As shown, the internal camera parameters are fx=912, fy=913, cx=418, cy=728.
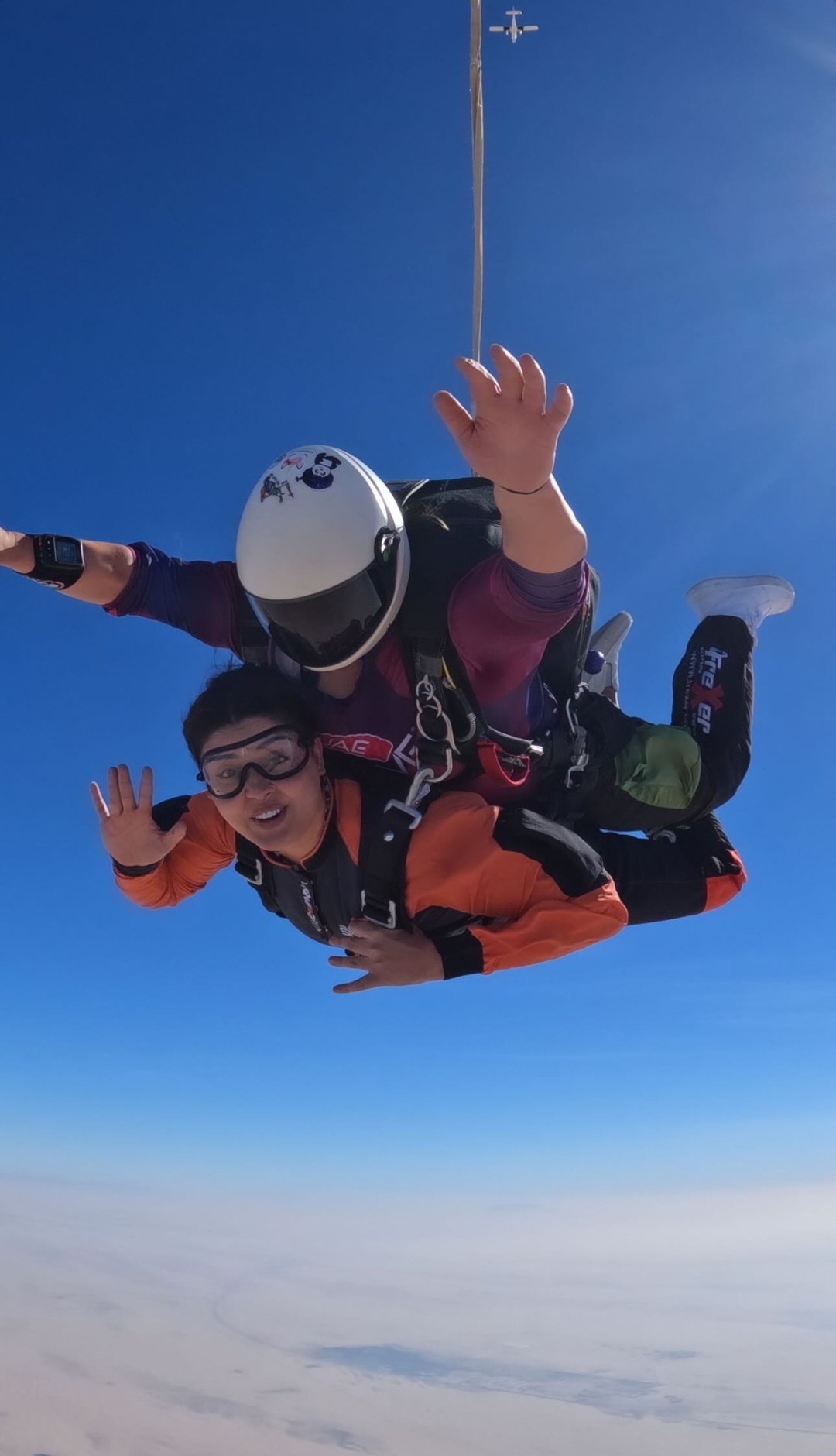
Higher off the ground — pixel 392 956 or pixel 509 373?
pixel 509 373

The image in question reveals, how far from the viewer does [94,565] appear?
7.90 feet

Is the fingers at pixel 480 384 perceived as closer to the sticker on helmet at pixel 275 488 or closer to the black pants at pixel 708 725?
the sticker on helmet at pixel 275 488

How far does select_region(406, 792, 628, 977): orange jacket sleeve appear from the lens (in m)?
2.09

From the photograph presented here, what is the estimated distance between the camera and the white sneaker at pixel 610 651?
299 centimetres

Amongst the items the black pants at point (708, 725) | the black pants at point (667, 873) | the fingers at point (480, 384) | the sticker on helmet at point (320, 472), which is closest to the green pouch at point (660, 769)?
the black pants at point (708, 725)

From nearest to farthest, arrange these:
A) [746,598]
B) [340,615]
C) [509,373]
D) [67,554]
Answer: [509,373] → [340,615] → [67,554] → [746,598]

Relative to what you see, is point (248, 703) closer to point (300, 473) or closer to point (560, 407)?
point (300, 473)

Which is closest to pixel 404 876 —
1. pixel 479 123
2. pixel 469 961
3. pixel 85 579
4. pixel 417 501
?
pixel 469 961

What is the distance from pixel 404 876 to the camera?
2.17 m

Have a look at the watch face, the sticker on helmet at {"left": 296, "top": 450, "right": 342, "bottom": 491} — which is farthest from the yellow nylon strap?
the watch face

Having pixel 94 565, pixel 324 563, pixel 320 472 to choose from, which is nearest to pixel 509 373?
pixel 324 563

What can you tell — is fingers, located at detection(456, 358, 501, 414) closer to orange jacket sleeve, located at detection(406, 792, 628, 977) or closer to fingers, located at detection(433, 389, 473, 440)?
fingers, located at detection(433, 389, 473, 440)

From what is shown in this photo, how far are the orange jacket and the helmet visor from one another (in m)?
0.38

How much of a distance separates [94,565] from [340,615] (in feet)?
2.51
